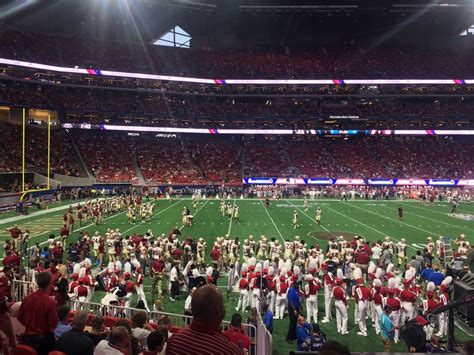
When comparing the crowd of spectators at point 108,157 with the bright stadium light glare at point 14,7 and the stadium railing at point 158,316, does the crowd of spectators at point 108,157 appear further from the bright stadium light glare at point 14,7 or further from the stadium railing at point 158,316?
the stadium railing at point 158,316

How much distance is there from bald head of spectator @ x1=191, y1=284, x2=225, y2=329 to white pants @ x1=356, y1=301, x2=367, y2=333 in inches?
329

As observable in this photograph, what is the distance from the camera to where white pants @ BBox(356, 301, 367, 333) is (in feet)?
31.7

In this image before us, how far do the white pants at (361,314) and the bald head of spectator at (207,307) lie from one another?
8.35 meters

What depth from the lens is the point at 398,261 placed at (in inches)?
650

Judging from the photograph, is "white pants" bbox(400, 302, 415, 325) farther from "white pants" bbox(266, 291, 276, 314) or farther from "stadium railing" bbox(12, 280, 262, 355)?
"stadium railing" bbox(12, 280, 262, 355)

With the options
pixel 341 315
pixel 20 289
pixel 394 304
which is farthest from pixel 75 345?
pixel 341 315

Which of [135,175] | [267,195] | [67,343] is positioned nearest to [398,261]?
[67,343]

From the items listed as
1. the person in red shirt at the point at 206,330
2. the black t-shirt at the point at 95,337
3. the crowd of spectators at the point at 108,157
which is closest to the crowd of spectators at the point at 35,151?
the crowd of spectators at the point at 108,157

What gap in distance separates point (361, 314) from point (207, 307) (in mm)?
8618

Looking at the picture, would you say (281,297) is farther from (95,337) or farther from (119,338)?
(119,338)

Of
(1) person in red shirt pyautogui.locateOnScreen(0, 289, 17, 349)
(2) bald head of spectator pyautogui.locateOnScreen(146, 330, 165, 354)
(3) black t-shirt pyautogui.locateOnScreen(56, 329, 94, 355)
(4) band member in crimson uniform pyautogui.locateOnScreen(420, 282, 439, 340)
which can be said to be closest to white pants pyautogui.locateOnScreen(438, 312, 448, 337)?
(4) band member in crimson uniform pyautogui.locateOnScreen(420, 282, 439, 340)

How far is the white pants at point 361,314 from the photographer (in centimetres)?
965

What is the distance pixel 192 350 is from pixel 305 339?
5700 millimetres

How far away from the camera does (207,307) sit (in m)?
2.20
